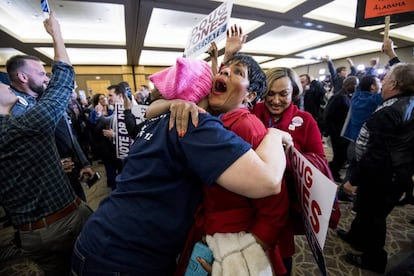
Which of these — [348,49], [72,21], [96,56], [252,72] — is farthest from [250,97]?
[348,49]

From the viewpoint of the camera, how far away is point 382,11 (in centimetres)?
153

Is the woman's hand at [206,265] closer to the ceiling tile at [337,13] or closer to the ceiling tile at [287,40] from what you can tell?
the ceiling tile at [337,13]

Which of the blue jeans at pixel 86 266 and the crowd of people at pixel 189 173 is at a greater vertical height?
the crowd of people at pixel 189 173

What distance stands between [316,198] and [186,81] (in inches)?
22.9

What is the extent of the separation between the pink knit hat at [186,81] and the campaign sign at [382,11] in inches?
59.5

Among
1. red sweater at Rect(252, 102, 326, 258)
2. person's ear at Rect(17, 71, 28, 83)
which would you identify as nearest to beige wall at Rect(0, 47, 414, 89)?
person's ear at Rect(17, 71, 28, 83)

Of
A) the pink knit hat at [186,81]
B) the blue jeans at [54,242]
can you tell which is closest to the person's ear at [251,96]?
the pink knit hat at [186,81]

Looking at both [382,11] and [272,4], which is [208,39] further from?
[272,4]

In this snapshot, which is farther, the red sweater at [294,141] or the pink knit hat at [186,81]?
the red sweater at [294,141]

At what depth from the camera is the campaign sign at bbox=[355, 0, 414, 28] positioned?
1425mm

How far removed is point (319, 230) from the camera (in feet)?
2.10

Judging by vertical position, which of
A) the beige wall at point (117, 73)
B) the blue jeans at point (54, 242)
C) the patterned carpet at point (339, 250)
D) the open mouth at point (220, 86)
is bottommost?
the patterned carpet at point (339, 250)

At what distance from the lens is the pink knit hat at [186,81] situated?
792mm

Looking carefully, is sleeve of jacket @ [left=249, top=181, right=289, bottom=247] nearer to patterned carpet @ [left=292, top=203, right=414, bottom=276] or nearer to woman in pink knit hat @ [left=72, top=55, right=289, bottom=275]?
woman in pink knit hat @ [left=72, top=55, right=289, bottom=275]
